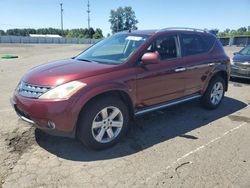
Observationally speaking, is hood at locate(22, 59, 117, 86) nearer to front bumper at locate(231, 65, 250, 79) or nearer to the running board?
the running board

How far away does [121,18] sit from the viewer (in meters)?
105

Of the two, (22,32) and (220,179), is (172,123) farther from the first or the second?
(22,32)

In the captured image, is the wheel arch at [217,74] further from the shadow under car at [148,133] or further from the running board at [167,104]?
the shadow under car at [148,133]

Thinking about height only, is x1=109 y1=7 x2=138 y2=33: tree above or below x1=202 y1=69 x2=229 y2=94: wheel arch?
above

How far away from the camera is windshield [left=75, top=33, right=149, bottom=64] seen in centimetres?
426

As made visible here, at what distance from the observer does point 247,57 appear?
9.14 meters

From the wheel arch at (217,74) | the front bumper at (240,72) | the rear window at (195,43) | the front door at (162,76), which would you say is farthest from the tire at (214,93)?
the front bumper at (240,72)

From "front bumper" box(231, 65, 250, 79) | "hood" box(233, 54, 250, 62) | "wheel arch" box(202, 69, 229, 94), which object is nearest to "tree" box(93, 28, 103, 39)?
"hood" box(233, 54, 250, 62)

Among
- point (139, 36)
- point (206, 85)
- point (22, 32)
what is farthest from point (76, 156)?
point (22, 32)

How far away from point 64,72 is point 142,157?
65.8 inches

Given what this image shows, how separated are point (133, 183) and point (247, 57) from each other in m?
7.85

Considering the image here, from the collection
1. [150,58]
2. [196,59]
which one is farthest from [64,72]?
[196,59]

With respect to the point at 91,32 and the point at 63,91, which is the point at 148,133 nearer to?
the point at 63,91

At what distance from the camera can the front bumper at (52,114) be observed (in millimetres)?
3307
